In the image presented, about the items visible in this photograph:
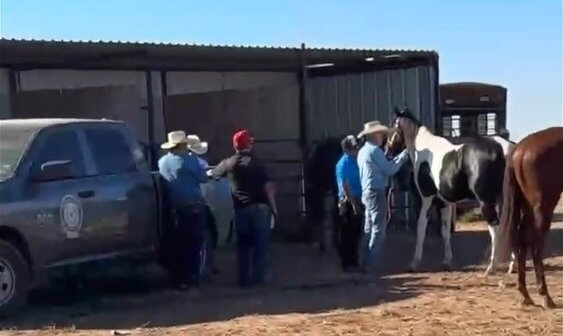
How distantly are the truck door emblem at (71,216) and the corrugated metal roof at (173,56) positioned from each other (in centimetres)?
489

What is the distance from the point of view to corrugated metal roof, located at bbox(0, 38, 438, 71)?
48.9ft

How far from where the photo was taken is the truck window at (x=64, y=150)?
10281 millimetres

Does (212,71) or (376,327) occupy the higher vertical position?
(212,71)

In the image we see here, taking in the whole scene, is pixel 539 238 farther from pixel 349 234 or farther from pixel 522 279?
pixel 349 234

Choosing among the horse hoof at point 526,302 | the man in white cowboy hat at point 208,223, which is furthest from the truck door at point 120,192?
the horse hoof at point 526,302

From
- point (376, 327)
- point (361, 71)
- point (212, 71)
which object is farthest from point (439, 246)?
point (376, 327)

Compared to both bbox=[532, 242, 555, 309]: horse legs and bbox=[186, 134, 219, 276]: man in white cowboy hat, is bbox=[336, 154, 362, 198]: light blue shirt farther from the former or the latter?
bbox=[532, 242, 555, 309]: horse legs

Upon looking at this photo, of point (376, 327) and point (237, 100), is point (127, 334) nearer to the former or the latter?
point (376, 327)

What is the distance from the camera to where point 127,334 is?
8812 millimetres

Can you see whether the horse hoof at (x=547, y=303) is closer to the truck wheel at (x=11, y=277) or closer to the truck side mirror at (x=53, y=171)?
the truck side mirror at (x=53, y=171)

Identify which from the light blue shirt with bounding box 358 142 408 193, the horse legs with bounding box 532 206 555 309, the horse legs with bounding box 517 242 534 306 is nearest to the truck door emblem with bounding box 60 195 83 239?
the light blue shirt with bounding box 358 142 408 193

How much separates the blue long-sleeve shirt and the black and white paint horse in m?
3.00

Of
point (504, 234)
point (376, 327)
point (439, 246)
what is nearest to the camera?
point (376, 327)

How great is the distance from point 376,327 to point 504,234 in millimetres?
2202
